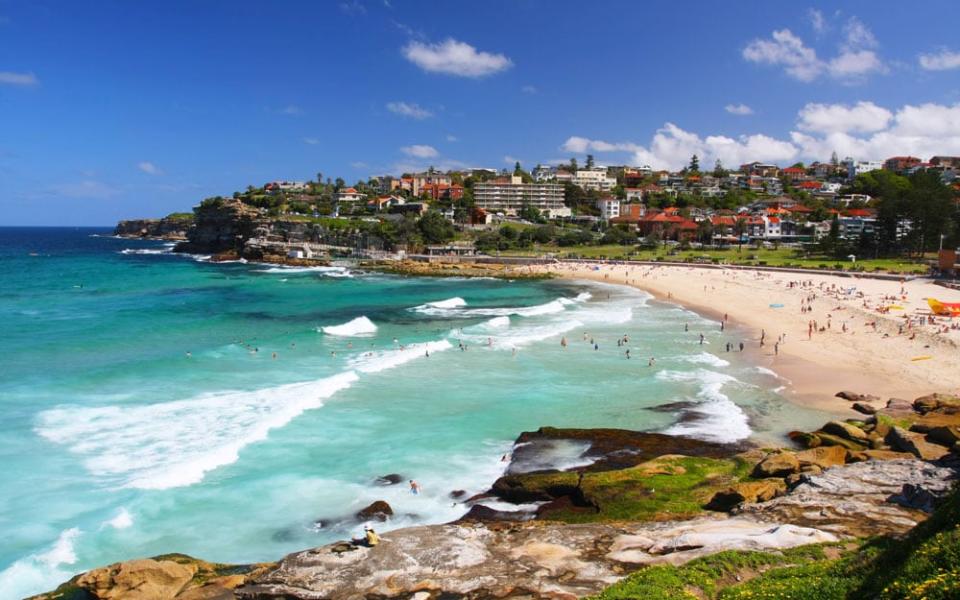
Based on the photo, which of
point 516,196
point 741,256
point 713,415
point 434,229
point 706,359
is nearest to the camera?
point 713,415

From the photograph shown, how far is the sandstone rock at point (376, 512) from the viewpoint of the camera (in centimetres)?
1666

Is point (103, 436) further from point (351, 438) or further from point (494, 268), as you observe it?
point (494, 268)

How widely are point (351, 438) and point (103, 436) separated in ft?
29.1

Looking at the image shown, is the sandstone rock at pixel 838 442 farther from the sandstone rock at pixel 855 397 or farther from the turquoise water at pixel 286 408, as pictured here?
the sandstone rock at pixel 855 397

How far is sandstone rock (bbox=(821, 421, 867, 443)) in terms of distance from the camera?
20125mm

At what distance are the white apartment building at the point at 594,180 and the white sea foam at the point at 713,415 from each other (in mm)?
154002

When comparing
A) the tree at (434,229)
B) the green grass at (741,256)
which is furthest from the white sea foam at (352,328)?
the tree at (434,229)

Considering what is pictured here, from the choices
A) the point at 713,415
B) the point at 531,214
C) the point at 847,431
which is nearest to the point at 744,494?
the point at 847,431

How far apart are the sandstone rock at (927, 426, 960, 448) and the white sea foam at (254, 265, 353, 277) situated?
7248 centimetres

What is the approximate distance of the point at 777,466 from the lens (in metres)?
16.8

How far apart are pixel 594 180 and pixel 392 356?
161297mm

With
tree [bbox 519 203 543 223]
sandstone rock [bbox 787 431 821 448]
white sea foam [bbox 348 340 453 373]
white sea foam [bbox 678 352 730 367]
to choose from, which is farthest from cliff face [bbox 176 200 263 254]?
sandstone rock [bbox 787 431 821 448]

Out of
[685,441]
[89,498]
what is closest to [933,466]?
[685,441]

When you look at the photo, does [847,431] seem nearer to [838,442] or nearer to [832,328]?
[838,442]
